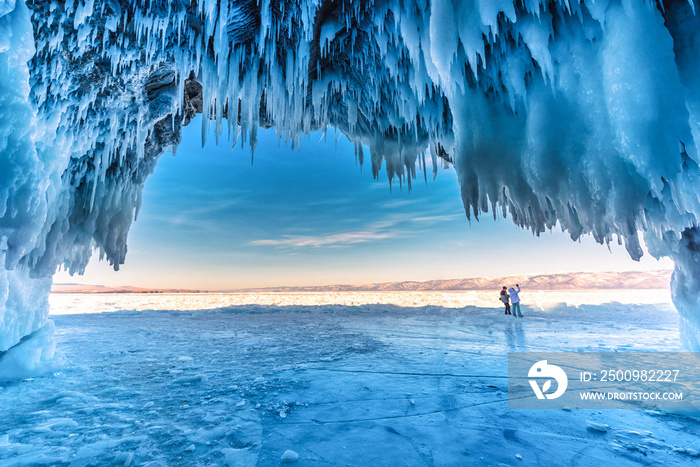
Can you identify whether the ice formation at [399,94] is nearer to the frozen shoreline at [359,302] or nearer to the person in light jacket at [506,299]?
the person in light jacket at [506,299]

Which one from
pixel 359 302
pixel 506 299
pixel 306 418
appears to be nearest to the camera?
pixel 306 418

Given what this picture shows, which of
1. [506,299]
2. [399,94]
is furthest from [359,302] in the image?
[399,94]

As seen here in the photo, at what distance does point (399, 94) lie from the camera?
5.08 metres

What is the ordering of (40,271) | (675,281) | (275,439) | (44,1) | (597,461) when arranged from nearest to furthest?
(597,461) → (275,439) → (44,1) → (675,281) → (40,271)

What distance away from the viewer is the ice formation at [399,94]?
2.63m

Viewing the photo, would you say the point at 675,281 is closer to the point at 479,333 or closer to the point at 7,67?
the point at 479,333

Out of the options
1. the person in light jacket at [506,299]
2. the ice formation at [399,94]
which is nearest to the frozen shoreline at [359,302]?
the person in light jacket at [506,299]

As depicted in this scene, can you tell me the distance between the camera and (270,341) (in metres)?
6.77

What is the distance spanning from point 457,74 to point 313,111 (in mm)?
3242

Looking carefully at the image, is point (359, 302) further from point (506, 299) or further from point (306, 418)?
point (306, 418)

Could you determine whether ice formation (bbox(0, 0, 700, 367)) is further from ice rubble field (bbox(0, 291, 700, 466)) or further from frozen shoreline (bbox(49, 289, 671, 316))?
frozen shoreline (bbox(49, 289, 671, 316))

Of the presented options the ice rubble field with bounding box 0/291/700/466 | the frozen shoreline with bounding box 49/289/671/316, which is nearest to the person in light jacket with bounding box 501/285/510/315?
the frozen shoreline with bounding box 49/289/671/316

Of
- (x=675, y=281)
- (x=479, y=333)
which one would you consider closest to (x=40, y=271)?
(x=479, y=333)

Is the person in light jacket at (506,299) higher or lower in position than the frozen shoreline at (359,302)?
higher
